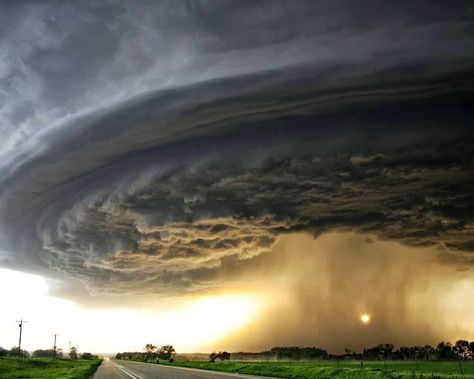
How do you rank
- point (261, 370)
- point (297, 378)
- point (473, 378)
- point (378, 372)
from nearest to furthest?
1. point (473, 378)
2. point (378, 372)
3. point (297, 378)
4. point (261, 370)

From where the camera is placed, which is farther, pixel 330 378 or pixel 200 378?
pixel 200 378

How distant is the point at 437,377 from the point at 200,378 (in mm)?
32123

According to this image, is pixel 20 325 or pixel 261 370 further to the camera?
pixel 20 325

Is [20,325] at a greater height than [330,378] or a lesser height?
greater

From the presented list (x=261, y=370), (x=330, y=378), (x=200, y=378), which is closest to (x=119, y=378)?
(x=200, y=378)

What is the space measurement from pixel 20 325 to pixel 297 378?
164229mm

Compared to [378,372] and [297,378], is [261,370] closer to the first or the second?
[297,378]

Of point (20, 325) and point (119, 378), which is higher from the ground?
point (20, 325)

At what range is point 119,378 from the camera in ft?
243

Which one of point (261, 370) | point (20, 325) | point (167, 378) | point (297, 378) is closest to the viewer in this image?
point (297, 378)

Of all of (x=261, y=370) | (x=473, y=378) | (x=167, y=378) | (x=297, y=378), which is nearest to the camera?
(x=473, y=378)

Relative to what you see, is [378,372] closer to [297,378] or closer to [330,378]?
[330,378]

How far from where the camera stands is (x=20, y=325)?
196000 millimetres

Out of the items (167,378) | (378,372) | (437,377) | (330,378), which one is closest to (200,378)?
(167,378)
